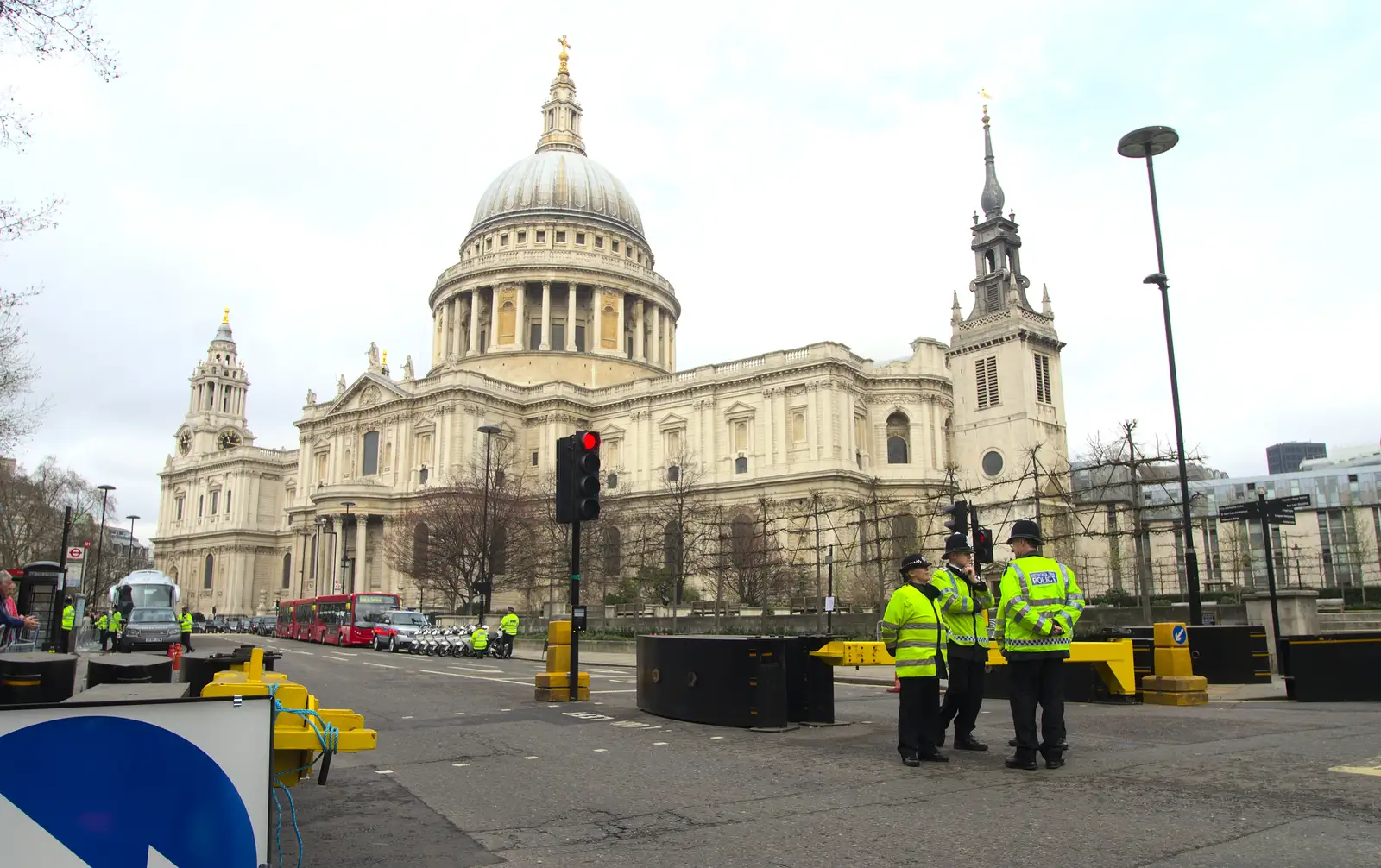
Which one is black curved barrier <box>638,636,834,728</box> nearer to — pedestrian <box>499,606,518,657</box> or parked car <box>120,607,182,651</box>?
pedestrian <box>499,606,518,657</box>

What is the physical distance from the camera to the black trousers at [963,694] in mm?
8852

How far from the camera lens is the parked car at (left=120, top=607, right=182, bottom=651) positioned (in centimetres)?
Result: 3347

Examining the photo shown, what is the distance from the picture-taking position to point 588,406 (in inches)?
2901

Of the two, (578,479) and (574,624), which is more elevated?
(578,479)

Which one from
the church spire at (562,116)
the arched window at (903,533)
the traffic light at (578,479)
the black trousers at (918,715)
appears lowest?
the black trousers at (918,715)

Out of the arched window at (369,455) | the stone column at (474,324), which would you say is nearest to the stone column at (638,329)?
the stone column at (474,324)

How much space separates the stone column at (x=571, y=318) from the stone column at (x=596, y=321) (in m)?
1.74

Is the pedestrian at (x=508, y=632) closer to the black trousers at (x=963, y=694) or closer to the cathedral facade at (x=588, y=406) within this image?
the cathedral facade at (x=588, y=406)

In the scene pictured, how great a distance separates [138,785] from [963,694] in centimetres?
695

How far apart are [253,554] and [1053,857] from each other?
100953 mm

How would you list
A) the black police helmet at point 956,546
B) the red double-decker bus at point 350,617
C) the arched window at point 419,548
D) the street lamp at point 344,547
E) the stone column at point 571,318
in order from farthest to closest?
the stone column at point 571,318 → the street lamp at point 344,547 → the arched window at point 419,548 → the red double-decker bus at point 350,617 → the black police helmet at point 956,546

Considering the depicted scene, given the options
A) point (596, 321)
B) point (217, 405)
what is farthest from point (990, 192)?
point (217, 405)

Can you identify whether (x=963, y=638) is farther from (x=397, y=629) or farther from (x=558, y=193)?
(x=558, y=193)

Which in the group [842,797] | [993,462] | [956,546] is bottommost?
[842,797]
